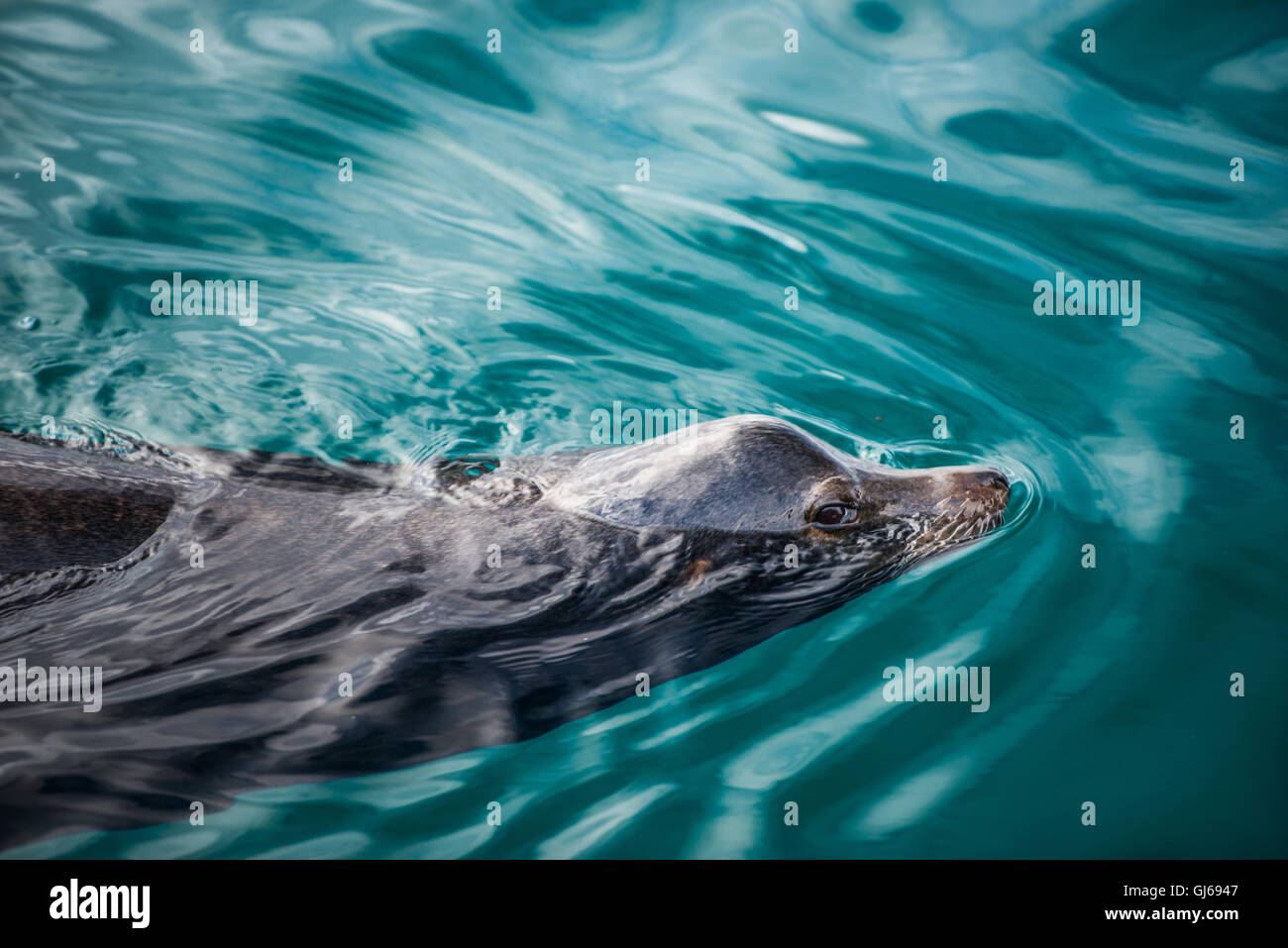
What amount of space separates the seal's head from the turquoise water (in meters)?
0.17

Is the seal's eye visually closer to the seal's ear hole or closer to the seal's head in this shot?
the seal's head

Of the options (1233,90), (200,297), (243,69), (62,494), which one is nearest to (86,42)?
(243,69)

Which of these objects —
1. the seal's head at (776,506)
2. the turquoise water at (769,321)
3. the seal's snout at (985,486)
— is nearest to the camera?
the turquoise water at (769,321)

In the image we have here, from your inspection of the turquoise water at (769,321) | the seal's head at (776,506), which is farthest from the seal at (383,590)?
the turquoise water at (769,321)

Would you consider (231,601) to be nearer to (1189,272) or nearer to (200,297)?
(200,297)

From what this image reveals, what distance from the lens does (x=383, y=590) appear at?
4.07 m

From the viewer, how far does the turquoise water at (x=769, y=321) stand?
3.61 metres

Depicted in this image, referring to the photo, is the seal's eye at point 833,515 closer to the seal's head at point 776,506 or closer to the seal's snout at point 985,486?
the seal's head at point 776,506

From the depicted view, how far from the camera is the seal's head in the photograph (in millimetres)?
4367

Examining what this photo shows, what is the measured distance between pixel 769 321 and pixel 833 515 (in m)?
2.72

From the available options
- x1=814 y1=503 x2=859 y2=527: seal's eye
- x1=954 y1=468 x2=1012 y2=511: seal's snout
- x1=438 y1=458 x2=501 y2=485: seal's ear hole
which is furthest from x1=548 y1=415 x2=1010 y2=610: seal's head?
x1=438 y1=458 x2=501 y2=485: seal's ear hole

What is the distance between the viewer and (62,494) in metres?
4.18

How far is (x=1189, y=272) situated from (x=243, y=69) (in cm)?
766

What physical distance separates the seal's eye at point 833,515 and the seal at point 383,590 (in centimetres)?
1
